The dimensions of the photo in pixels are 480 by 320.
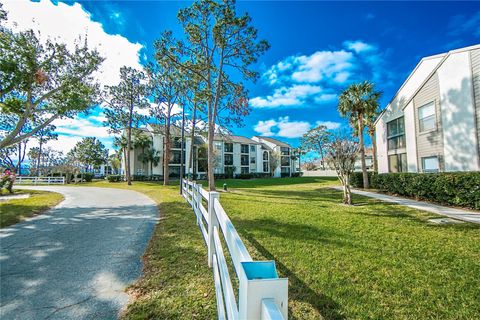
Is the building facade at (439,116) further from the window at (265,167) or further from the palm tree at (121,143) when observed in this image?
the window at (265,167)

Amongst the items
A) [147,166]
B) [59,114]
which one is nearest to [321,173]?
[147,166]

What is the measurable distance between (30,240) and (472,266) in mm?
9525

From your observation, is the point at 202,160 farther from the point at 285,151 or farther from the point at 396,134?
the point at 396,134

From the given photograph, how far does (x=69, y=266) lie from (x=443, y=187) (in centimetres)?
1300

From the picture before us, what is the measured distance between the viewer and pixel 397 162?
56.0 feet

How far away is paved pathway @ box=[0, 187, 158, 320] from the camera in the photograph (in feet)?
9.02

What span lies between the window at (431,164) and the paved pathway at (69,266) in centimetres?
1633

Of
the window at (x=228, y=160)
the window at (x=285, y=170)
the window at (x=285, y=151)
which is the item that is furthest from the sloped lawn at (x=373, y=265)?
the window at (x=285, y=151)

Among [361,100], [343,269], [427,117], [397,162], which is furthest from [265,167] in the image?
[343,269]

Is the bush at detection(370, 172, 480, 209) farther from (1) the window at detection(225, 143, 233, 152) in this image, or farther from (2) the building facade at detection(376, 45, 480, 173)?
(1) the window at detection(225, 143, 233, 152)

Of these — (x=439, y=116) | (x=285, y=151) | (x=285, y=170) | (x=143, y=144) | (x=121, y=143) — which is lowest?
(x=285, y=170)

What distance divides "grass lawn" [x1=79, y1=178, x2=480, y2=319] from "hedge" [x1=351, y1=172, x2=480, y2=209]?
3168 millimetres

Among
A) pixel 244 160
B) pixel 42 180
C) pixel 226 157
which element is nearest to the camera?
pixel 42 180

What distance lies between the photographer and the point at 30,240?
17.7 feet
